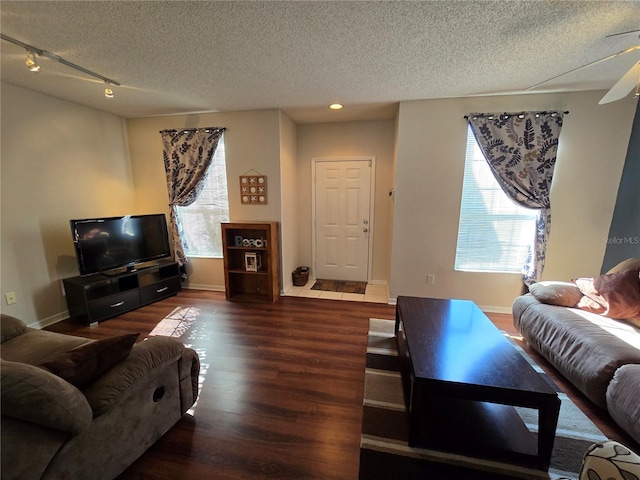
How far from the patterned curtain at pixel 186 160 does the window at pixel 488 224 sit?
3.33 metres

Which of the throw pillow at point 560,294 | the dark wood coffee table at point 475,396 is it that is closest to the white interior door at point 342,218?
the throw pillow at point 560,294

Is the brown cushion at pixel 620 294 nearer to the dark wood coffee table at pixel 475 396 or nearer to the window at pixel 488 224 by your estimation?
the window at pixel 488 224

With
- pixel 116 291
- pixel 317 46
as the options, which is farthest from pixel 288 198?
pixel 116 291

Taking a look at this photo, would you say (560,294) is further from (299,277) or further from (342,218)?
(299,277)

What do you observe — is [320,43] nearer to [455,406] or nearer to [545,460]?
[455,406]

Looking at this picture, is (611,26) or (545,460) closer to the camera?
(545,460)

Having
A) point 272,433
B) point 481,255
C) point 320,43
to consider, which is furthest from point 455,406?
point 320,43

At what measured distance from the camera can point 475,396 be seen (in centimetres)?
134

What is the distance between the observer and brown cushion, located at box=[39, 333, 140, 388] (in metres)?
1.13

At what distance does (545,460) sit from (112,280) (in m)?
4.11

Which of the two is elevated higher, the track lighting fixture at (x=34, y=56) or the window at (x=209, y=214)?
the track lighting fixture at (x=34, y=56)

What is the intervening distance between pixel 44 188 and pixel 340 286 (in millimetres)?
3867

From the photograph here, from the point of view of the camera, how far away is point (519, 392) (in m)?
1.29

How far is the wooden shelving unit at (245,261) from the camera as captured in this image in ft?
11.4
